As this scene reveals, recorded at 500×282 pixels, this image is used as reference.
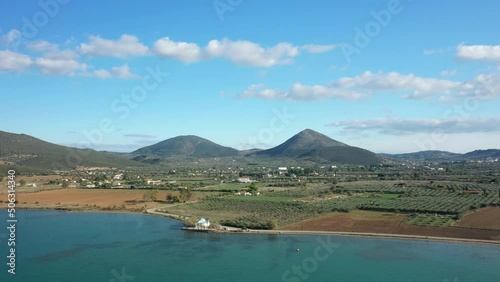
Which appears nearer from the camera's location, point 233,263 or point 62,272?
point 62,272

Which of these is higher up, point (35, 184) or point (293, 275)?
point (35, 184)

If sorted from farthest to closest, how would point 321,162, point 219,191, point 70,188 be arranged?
point 321,162 → point 70,188 → point 219,191

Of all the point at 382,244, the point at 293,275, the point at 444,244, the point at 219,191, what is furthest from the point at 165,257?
the point at 219,191

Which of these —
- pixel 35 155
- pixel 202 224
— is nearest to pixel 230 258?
pixel 202 224

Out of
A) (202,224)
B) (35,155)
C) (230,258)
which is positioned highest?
(35,155)

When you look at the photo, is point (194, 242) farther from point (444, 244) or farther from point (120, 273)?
point (444, 244)

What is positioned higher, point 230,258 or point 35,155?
point 35,155

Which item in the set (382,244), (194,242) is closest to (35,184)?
(194,242)

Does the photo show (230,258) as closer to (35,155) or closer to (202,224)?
(202,224)

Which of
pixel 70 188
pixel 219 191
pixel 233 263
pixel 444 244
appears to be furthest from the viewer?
pixel 70 188
